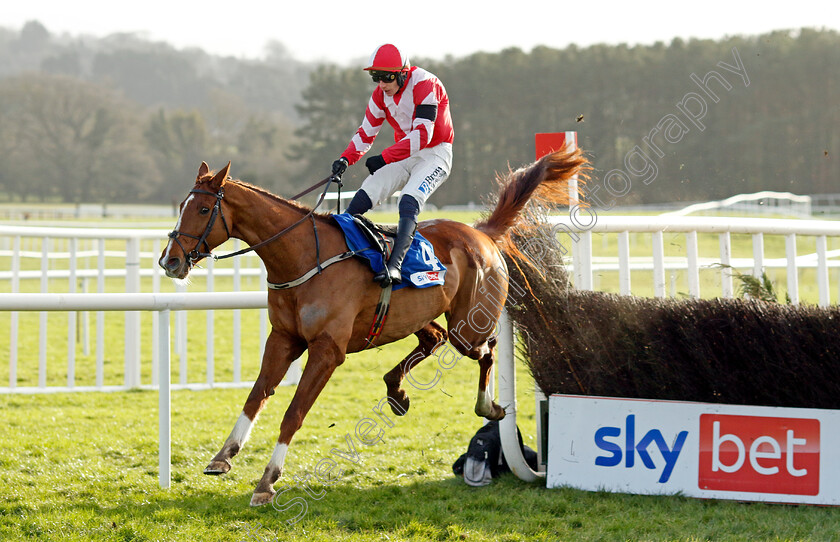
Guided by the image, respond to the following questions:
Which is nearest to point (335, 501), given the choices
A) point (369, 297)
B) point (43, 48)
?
point (369, 297)

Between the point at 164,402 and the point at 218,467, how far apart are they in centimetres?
101

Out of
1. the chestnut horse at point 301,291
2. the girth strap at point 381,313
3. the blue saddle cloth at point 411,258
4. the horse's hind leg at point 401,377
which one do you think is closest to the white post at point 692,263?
the chestnut horse at point 301,291

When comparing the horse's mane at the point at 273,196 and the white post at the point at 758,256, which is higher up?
the horse's mane at the point at 273,196

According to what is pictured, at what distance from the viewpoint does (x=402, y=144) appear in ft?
12.3

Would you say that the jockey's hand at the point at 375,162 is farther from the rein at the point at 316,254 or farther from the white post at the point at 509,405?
the white post at the point at 509,405

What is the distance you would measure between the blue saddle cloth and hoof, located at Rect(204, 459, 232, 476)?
1.00 m

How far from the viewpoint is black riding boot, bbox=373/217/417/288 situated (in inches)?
138

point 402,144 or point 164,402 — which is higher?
point 402,144

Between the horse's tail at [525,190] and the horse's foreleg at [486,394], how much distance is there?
593 millimetres

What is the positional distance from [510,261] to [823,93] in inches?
852

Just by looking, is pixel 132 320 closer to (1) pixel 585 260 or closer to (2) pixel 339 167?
(2) pixel 339 167

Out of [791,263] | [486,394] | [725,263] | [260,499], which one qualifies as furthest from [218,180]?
[791,263]

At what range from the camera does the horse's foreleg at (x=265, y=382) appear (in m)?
3.32

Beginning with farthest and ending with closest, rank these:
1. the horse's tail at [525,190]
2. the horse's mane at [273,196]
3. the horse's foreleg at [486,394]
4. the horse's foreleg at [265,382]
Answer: the horse's tail at [525,190], the horse's foreleg at [486,394], the horse's mane at [273,196], the horse's foreleg at [265,382]
